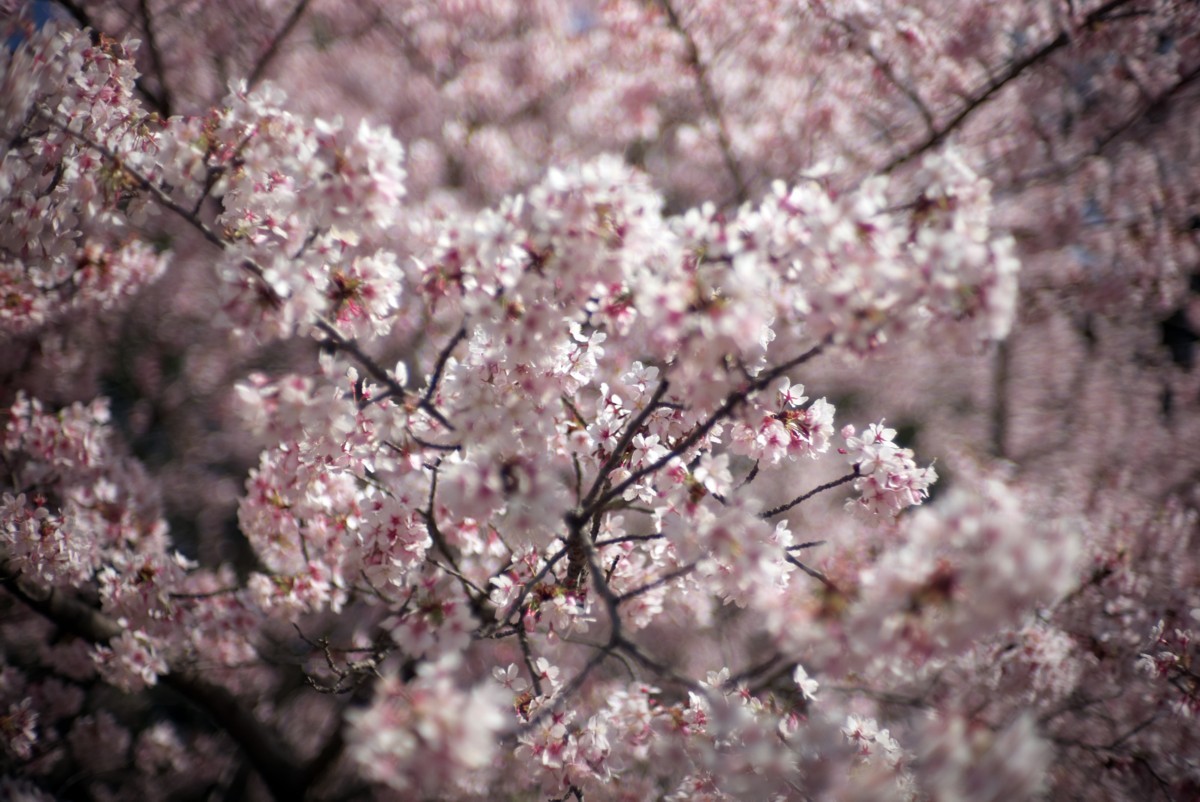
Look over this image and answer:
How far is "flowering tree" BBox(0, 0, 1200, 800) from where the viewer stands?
1.66m

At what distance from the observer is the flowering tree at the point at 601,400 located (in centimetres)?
166

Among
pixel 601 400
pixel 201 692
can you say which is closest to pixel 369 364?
pixel 601 400

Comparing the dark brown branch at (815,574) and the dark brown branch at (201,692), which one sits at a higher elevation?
the dark brown branch at (815,574)

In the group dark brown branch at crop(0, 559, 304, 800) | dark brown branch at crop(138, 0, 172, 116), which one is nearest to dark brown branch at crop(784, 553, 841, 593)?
dark brown branch at crop(0, 559, 304, 800)

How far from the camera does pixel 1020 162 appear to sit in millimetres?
5391

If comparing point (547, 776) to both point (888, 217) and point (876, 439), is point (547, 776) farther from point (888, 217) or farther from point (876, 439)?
point (888, 217)

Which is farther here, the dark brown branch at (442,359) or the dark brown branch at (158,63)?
the dark brown branch at (158,63)

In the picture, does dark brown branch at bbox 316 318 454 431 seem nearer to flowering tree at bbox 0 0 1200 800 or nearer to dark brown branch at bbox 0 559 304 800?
flowering tree at bbox 0 0 1200 800

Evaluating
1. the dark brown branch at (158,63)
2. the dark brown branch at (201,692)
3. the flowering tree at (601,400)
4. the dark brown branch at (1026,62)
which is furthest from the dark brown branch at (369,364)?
the dark brown branch at (1026,62)

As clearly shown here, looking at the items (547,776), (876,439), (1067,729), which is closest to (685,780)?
(547,776)

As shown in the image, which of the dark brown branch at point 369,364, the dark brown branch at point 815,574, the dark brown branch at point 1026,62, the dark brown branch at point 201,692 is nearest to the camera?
the dark brown branch at point 815,574

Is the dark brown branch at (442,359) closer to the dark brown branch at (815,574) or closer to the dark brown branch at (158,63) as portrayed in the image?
the dark brown branch at (815,574)

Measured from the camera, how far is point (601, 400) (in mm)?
2557

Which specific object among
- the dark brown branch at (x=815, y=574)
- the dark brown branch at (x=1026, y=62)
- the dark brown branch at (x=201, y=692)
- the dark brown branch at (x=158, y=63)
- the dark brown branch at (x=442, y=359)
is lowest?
the dark brown branch at (x=201, y=692)
